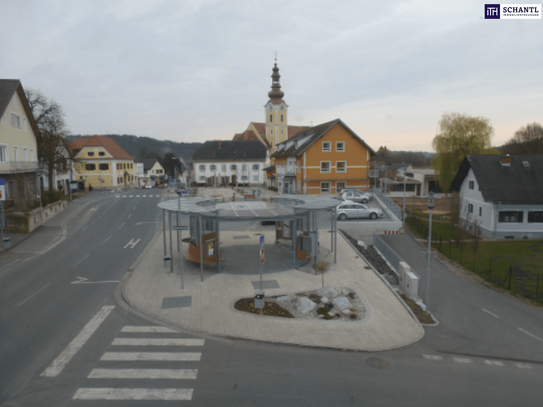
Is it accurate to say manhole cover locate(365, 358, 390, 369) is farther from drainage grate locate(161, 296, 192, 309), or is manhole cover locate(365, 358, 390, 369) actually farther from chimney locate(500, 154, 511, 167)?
chimney locate(500, 154, 511, 167)

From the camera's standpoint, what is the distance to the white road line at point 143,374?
392 inches

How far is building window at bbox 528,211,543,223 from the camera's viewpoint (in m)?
32.0

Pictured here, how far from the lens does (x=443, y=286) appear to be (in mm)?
20609

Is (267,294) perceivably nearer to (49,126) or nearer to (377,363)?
(377,363)

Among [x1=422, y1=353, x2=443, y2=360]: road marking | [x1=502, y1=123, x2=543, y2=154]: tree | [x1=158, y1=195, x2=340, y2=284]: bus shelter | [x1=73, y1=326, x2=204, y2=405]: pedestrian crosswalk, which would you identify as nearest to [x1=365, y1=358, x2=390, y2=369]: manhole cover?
[x1=422, y1=353, x2=443, y2=360]: road marking

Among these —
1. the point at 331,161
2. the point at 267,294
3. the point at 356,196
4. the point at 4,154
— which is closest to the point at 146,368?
the point at 267,294

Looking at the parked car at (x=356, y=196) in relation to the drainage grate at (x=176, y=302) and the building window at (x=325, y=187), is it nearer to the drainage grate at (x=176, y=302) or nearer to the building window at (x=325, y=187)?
the building window at (x=325, y=187)

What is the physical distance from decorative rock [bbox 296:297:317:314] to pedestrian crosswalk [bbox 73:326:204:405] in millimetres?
4297

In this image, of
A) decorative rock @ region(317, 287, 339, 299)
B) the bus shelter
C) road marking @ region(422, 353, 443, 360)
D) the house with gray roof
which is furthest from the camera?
the house with gray roof

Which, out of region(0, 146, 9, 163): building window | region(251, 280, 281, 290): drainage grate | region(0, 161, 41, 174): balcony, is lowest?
region(251, 280, 281, 290): drainage grate

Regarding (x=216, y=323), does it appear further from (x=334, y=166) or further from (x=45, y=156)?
(x=45, y=156)

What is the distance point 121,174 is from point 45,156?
103 feet

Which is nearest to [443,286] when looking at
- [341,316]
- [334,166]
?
[341,316]

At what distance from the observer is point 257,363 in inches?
424
